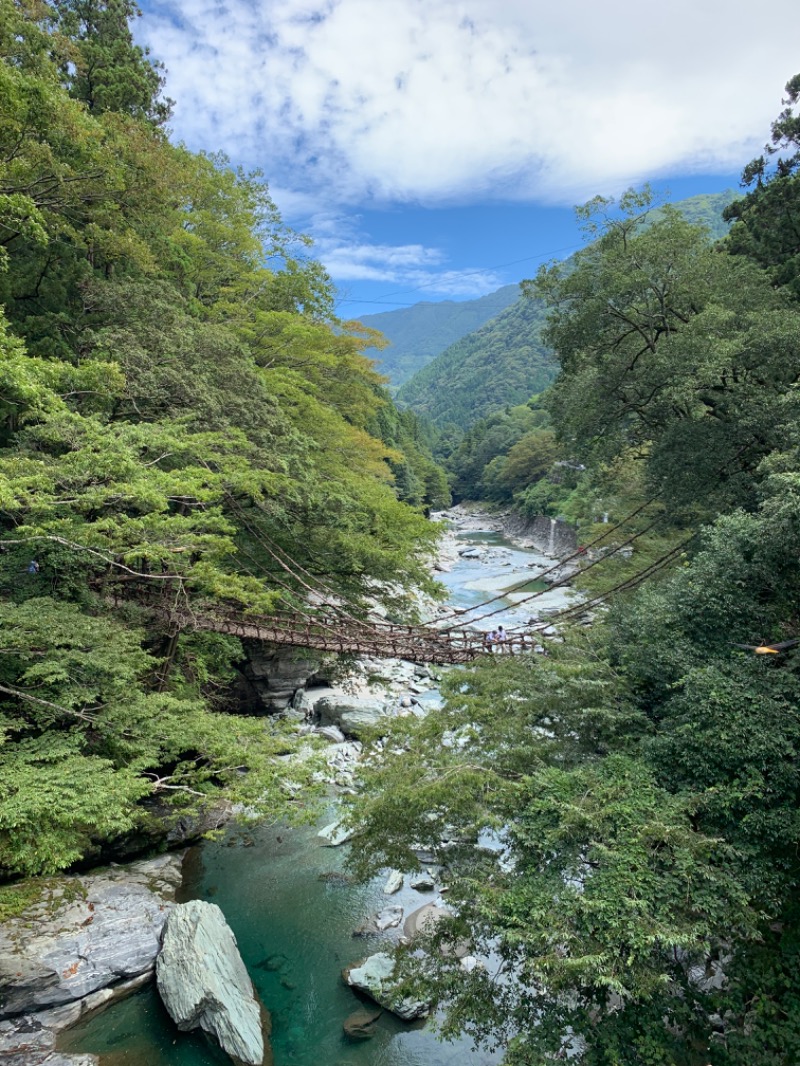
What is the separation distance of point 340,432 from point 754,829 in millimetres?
11178

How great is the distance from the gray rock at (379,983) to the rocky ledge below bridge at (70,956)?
181 centimetres

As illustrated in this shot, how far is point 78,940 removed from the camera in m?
4.83

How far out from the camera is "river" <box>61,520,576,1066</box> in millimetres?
4434

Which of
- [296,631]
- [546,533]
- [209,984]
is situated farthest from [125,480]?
[546,533]

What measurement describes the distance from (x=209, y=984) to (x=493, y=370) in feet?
277

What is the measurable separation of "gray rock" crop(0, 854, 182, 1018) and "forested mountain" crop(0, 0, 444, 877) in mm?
481

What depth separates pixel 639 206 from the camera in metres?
8.43

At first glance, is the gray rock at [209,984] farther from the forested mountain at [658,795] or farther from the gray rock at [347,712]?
the gray rock at [347,712]

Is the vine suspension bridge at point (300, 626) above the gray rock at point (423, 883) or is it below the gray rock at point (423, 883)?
above

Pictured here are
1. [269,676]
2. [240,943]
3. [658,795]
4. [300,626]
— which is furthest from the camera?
[269,676]

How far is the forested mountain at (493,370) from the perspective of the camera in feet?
245

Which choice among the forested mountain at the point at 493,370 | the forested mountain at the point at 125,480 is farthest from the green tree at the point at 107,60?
the forested mountain at the point at 493,370

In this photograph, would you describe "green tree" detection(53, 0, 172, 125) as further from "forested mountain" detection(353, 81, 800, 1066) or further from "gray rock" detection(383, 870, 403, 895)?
"gray rock" detection(383, 870, 403, 895)

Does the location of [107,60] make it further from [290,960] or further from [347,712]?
[290,960]
